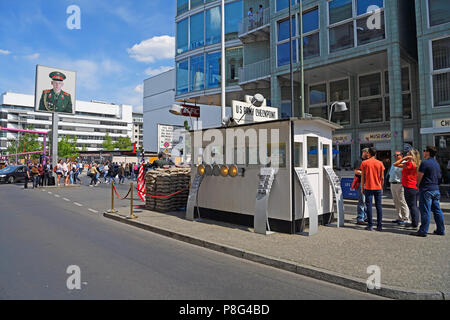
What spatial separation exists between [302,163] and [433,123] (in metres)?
10.6

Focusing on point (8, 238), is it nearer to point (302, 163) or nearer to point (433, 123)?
point (302, 163)

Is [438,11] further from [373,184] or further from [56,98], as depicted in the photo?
[56,98]

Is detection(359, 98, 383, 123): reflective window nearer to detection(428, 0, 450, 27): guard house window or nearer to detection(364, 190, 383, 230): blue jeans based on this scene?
detection(428, 0, 450, 27): guard house window

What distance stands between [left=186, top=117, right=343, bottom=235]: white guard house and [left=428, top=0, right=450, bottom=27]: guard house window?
35.9ft

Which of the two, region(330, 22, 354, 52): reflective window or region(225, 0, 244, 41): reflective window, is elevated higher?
region(225, 0, 244, 41): reflective window

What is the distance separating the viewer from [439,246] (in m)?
5.64

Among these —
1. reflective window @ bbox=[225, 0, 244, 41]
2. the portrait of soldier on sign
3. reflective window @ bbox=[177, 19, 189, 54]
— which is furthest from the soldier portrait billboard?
reflective window @ bbox=[225, 0, 244, 41]

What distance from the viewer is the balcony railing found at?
21.5 m

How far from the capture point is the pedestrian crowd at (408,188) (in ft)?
20.8

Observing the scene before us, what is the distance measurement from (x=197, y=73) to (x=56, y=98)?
11.2m

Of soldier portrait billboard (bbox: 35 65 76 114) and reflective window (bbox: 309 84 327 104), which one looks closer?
reflective window (bbox: 309 84 327 104)

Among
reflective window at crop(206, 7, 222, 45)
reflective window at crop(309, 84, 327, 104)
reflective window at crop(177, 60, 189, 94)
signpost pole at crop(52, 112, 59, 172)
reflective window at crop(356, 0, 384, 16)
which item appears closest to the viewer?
reflective window at crop(356, 0, 384, 16)

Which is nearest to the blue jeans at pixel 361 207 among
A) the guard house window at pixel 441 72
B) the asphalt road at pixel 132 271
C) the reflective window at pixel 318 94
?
the asphalt road at pixel 132 271
